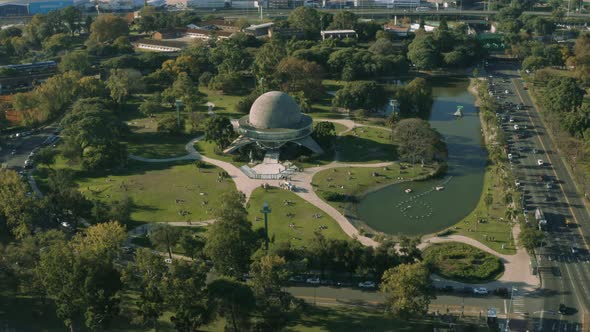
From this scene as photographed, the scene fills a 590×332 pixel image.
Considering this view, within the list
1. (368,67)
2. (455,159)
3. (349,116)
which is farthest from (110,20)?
(455,159)

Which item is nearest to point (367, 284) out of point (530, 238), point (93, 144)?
point (530, 238)

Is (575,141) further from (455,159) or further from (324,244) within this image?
(324,244)

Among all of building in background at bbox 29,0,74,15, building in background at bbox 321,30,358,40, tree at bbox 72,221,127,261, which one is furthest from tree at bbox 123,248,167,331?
building in background at bbox 29,0,74,15

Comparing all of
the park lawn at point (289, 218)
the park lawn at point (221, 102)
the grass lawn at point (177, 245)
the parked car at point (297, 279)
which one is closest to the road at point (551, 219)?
the parked car at point (297, 279)

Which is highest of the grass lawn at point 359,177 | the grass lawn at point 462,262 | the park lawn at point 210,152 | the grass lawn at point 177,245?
the park lawn at point 210,152

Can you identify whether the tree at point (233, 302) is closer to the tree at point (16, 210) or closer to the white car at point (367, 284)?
the white car at point (367, 284)

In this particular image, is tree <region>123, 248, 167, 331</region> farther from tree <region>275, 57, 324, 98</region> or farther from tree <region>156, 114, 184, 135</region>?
tree <region>275, 57, 324, 98</region>
